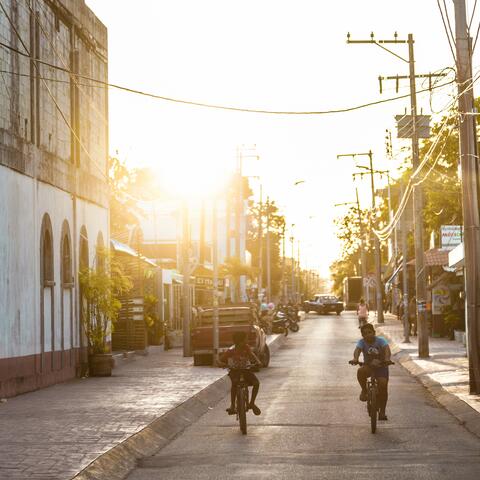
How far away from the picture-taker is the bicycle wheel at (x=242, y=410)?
Answer: 56.9 ft

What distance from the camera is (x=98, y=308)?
3064cm

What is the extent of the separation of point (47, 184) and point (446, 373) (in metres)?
10.6

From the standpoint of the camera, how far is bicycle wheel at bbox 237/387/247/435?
1733 cm

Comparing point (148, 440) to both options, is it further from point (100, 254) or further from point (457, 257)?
point (457, 257)

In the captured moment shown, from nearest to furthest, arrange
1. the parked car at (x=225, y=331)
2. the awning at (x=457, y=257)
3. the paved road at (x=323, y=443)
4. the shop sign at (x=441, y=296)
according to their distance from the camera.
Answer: the paved road at (x=323, y=443), the awning at (x=457, y=257), the parked car at (x=225, y=331), the shop sign at (x=441, y=296)

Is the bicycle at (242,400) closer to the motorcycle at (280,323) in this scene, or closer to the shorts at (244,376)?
the shorts at (244,376)

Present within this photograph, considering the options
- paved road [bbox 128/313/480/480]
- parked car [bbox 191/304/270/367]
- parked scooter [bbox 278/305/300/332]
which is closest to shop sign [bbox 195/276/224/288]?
parked scooter [bbox 278/305/300/332]

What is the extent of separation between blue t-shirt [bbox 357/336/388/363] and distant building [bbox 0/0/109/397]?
7.54 metres

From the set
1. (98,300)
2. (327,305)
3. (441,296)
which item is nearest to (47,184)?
(98,300)

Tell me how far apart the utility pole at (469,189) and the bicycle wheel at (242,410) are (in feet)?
20.5

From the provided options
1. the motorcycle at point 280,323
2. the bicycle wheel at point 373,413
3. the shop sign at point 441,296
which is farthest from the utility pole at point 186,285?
the bicycle wheel at point 373,413

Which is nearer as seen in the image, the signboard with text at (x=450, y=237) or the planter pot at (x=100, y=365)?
the planter pot at (x=100, y=365)

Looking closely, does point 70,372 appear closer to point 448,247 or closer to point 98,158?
point 98,158

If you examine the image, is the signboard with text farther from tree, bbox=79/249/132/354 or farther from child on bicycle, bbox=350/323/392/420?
child on bicycle, bbox=350/323/392/420
